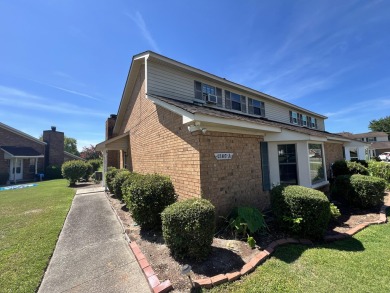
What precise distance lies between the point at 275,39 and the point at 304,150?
608 cm

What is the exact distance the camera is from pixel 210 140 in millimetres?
5828

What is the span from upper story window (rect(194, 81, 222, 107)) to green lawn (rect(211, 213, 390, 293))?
7569 mm

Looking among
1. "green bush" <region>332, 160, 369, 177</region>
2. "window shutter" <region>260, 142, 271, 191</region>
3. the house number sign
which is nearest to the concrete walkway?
the house number sign

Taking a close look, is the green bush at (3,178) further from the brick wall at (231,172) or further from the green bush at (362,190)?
the green bush at (362,190)

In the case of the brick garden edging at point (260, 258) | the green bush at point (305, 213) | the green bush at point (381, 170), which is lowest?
the brick garden edging at point (260, 258)

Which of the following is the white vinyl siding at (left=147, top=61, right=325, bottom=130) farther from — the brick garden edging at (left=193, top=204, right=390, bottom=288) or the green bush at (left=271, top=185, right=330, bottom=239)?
the brick garden edging at (left=193, top=204, right=390, bottom=288)

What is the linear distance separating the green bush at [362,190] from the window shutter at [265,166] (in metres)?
3.33

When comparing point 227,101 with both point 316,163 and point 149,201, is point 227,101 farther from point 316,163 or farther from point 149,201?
point 149,201

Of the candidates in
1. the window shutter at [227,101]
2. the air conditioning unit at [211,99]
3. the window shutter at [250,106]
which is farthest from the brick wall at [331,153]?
the air conditioning unit at [211,99]

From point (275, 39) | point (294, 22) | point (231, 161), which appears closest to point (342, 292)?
point (231, 161)

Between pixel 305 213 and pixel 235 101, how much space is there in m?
7.96

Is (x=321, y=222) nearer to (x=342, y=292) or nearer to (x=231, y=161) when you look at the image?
(x=342, y=292)

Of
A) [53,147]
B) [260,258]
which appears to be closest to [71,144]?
[53,147]

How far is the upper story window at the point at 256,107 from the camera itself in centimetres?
1248
